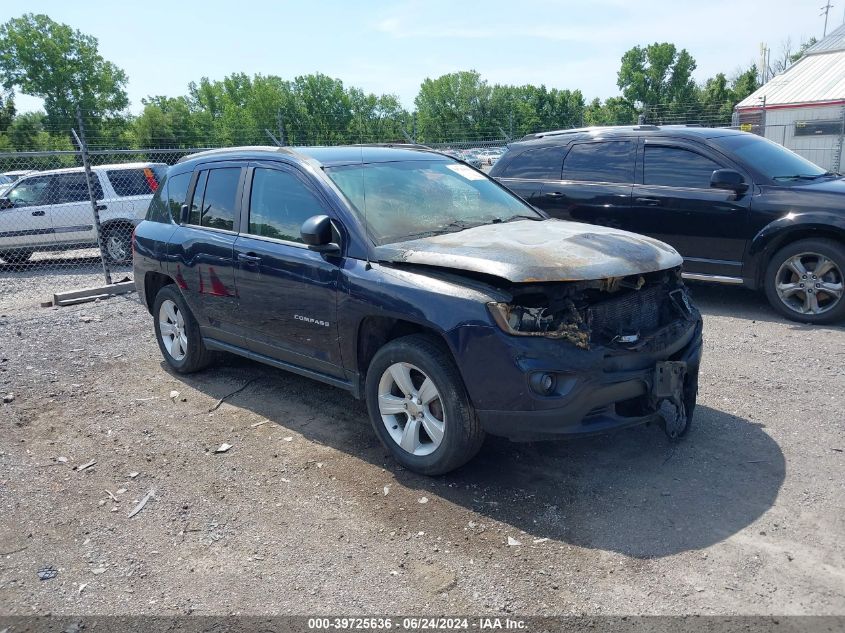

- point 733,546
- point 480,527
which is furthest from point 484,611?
point 733,546

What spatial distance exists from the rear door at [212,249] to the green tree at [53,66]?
264 feet

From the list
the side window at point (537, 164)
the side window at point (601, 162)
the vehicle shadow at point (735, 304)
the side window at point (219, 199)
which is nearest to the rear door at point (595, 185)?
the side window at point (601, 162)

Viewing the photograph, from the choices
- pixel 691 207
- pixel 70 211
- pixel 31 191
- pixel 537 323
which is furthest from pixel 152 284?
pixel 31 191

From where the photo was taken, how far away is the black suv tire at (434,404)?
3.76 m

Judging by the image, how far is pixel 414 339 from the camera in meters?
3.98

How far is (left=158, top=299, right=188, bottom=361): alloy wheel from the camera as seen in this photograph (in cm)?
607

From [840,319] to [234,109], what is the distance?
77154 millimetres

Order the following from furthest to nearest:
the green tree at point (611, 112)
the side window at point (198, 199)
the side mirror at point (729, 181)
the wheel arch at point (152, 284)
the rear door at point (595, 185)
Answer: the green tree at point (611, 112)
the rear door at point (595, 185)
the side mirror at point (729, 181)
the wheel arch at point (152, 284)
the side window at point (198, 199)

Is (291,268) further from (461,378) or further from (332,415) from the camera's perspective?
(461,378)

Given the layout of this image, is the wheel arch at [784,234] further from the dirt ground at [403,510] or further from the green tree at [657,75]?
the green tree at [657,75]

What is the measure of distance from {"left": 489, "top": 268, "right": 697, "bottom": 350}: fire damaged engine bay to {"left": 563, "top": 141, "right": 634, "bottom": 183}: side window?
4105 mm

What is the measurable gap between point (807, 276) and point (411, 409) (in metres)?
4.75

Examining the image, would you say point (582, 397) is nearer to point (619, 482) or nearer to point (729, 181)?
point (619, 482)

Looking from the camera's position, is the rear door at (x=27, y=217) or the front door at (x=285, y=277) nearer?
the front door at (x=285, y=277)
